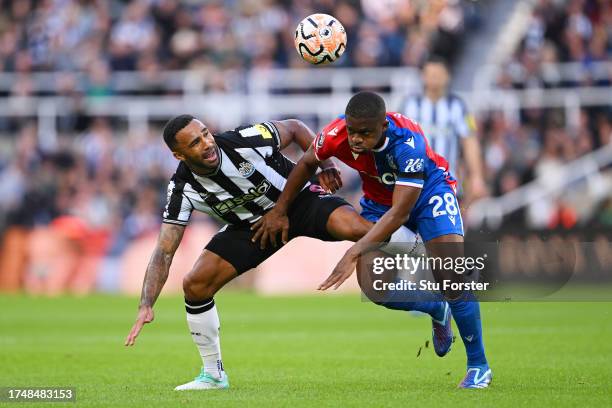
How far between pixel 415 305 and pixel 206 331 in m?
1.54

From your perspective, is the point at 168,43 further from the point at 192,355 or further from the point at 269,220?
the point at 269,220

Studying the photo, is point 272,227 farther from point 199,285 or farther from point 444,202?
point 444,202

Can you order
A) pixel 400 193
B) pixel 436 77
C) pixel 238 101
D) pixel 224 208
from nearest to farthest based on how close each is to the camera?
1. pixel 400 193
2. pixel 224 208
3. pixel 436 77
4. pixel 238 101

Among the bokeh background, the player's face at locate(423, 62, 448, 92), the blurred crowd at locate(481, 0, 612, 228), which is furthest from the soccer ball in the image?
the blurred crowd at locate(481, 0, 612, 228)

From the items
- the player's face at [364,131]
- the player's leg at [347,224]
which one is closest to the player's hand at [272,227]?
the player's leg at [347,224]

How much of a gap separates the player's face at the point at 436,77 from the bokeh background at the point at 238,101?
5.32 metres

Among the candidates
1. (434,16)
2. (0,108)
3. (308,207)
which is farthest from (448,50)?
(308,207)

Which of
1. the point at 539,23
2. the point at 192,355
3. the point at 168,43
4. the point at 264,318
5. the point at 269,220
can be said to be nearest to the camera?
the point at 269,220

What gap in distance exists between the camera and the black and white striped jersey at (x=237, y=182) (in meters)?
8.00

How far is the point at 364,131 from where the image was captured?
720cm

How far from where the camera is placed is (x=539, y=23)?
2088 centimetres

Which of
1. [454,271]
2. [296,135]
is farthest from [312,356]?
[454,271]

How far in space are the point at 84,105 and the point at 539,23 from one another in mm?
8697

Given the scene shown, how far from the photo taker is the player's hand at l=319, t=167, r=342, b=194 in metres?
8.31
